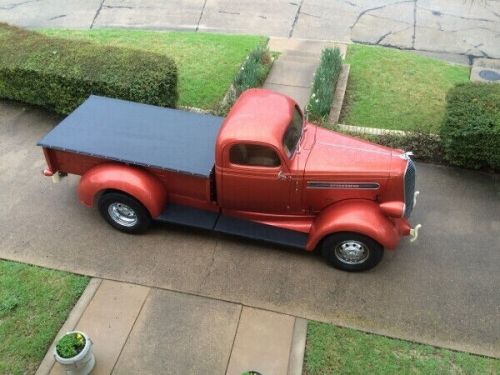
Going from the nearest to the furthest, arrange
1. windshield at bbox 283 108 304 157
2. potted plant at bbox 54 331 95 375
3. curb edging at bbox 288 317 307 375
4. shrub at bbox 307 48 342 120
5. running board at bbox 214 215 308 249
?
potted plant at bbox 54 331 95 375 → curb edging at bbox 288 317 307 375 → windshield at bbox 283 108 304 157 → running board at bbox 214 215 308 249 → shrub at bbox 307 48 342 120

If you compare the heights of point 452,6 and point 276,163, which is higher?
point 276,163

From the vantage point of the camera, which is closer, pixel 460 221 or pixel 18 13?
pixel 460 221

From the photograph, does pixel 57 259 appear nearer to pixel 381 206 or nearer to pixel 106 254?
pixel 106 254

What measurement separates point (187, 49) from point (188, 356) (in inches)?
323

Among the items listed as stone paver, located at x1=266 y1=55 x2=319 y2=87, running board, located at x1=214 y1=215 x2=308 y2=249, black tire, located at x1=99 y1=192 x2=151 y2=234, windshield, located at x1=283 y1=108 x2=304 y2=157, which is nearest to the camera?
windshield, located at x1=283 y1=108 x2=304 y2=157

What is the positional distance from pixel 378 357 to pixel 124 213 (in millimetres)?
3839

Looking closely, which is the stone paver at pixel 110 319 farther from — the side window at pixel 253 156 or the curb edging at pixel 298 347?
the side window at pixel 253 156

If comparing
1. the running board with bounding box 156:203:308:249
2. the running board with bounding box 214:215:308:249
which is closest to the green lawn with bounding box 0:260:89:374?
the running board with bounding box 156:203:308:249

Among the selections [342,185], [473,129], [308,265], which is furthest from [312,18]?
[308,265]

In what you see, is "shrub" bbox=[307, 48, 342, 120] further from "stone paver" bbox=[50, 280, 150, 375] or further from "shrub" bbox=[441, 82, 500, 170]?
"stone paver" bbox=[50, 280, 150, 375]

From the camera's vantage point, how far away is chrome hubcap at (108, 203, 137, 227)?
22.4ft

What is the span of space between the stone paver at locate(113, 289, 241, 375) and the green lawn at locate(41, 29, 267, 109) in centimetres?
473

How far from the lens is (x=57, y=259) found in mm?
6680

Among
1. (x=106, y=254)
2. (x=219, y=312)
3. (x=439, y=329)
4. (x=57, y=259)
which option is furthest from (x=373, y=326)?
(x=57, y=259)
